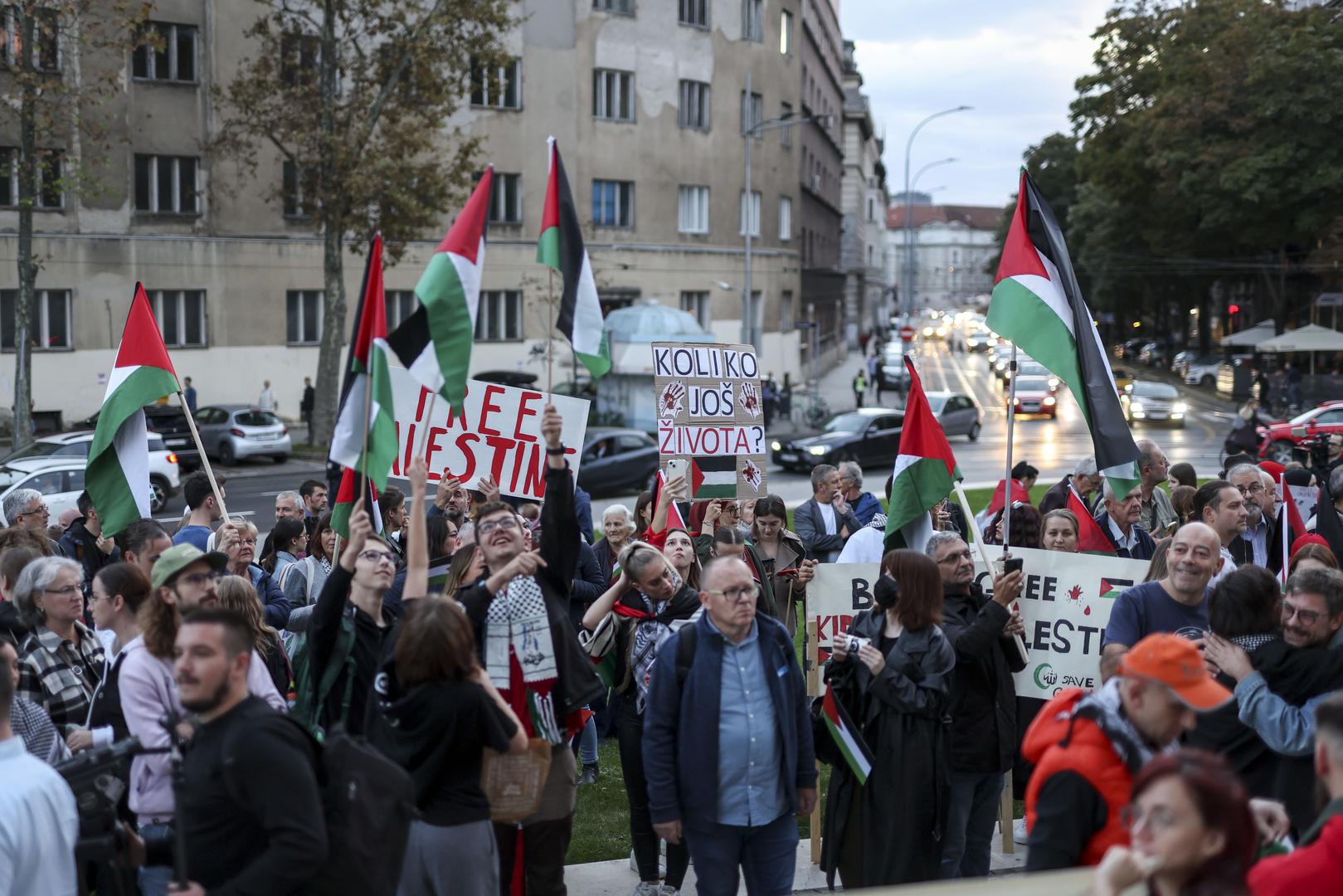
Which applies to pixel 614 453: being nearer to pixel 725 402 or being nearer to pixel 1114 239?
pixel 725 402

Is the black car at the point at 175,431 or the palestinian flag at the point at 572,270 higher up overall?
the palestinian flag at the point at 572,270

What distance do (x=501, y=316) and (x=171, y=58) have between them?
1217cm

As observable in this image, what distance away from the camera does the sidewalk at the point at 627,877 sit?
6.65 meters

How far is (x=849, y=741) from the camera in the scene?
18.5ft

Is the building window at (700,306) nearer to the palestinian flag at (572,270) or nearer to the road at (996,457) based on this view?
the road at (996,457)

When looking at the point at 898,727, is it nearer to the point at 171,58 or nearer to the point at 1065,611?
the point at 1065,611

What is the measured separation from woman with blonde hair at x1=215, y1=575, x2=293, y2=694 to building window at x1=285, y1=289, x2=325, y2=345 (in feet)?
111

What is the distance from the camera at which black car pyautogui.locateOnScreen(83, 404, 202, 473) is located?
28344mm

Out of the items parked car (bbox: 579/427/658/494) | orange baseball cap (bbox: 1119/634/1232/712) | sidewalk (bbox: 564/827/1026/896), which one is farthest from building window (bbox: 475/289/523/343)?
orange baseball cap (bbox: 1119/634/1232/712)

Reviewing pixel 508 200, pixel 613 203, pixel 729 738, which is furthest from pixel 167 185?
pixel 729 738

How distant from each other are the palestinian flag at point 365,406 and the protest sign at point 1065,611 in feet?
8.38

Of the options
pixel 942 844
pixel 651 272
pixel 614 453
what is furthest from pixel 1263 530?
pixel 651 272

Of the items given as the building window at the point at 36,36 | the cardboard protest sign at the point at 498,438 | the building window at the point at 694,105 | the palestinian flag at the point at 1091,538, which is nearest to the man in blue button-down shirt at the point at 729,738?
the cardboard protest sign at the point at 498,438

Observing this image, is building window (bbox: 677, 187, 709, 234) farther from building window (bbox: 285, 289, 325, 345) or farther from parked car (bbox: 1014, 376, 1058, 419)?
building window (bbox: 285, 289, 325, 345)
